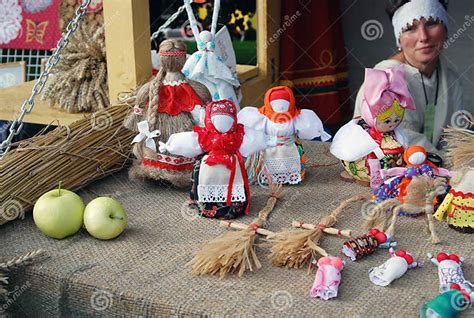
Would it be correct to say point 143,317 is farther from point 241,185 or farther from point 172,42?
point 172,42

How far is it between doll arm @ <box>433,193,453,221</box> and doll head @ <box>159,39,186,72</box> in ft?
2.25

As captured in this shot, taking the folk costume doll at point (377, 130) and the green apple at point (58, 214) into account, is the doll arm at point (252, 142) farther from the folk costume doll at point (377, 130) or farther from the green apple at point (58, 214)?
the green apple at point (58, 214)

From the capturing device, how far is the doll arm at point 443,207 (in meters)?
1.32

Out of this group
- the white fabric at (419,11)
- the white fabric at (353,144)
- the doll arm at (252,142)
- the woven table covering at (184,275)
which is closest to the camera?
the woven table covering at (184,275)

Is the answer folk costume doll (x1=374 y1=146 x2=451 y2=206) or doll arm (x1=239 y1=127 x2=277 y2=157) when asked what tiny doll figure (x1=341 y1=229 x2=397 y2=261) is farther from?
doll arm (x1=239 y1=127 x2=277 y2=157)

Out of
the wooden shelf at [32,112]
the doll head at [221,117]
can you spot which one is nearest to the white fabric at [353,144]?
the doll head at [221,117]

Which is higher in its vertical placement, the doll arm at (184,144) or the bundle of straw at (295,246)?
the doll arm at (184,144)

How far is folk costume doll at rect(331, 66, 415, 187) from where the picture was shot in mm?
1441

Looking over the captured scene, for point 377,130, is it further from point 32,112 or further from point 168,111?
point 32,112

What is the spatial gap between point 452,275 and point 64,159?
940mm

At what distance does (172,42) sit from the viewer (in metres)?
1.50

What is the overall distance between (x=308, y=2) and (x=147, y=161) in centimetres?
135

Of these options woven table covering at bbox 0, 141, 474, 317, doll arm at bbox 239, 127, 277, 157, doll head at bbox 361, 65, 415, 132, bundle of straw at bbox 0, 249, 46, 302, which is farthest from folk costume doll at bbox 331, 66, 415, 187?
bundle of straw at bbox 0, 249, 46, 302

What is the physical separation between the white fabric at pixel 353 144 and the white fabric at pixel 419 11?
495 millimetres
